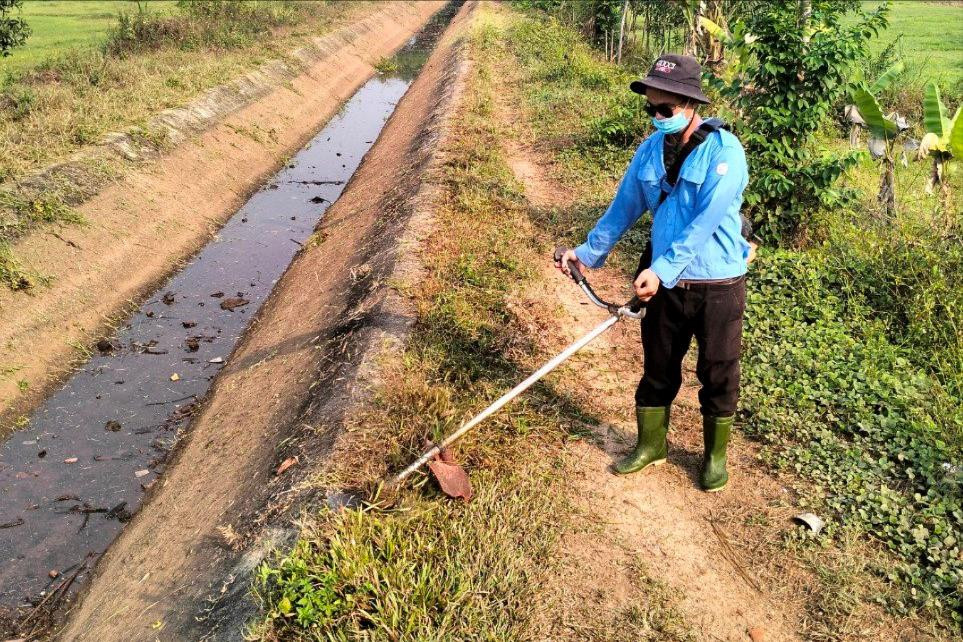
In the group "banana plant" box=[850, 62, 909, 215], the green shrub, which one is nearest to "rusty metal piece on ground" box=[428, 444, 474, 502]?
"banana plant" box=[850, 62, 909, 215]

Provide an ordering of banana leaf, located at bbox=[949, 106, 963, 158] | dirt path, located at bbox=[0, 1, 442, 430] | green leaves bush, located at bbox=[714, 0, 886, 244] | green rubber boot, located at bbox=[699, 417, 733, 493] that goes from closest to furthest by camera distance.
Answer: green rubber boot, located at bbox=[699, 417, 733, 493]
green leaves bush, located at bbox=[714, 0, 886, 244]
banana leaf, located at bbox=[949, 106, 963, 158]
dirt path, located at bbox=[0, 1, 442, 430]

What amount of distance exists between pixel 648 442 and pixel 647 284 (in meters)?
1.14

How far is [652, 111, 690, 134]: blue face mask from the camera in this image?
312 cm

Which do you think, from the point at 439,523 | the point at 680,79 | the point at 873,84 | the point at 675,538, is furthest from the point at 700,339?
the point at 873,84

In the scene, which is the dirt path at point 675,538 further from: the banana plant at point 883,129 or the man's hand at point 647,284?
the banana plant at point 883,129

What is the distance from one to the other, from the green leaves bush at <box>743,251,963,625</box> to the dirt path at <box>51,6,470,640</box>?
8.59 feet

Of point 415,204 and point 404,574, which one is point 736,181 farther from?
point 415,204

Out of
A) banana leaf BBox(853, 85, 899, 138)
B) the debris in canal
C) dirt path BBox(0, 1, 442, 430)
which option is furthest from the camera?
the debris in canal

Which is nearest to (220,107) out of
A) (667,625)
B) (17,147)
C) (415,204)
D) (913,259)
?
(17,147)

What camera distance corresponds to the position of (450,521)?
3.34 m

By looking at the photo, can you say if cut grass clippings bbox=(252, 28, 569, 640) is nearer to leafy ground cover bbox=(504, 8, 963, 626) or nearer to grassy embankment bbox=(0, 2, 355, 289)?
→ leafy ground cover bbox=(504, 8, 963, 626)

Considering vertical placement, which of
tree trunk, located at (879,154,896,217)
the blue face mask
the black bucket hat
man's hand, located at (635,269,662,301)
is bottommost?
tree trunk, located at (879,154,896,217)

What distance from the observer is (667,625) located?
302 centimetres

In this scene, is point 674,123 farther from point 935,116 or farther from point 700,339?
point 935,116
